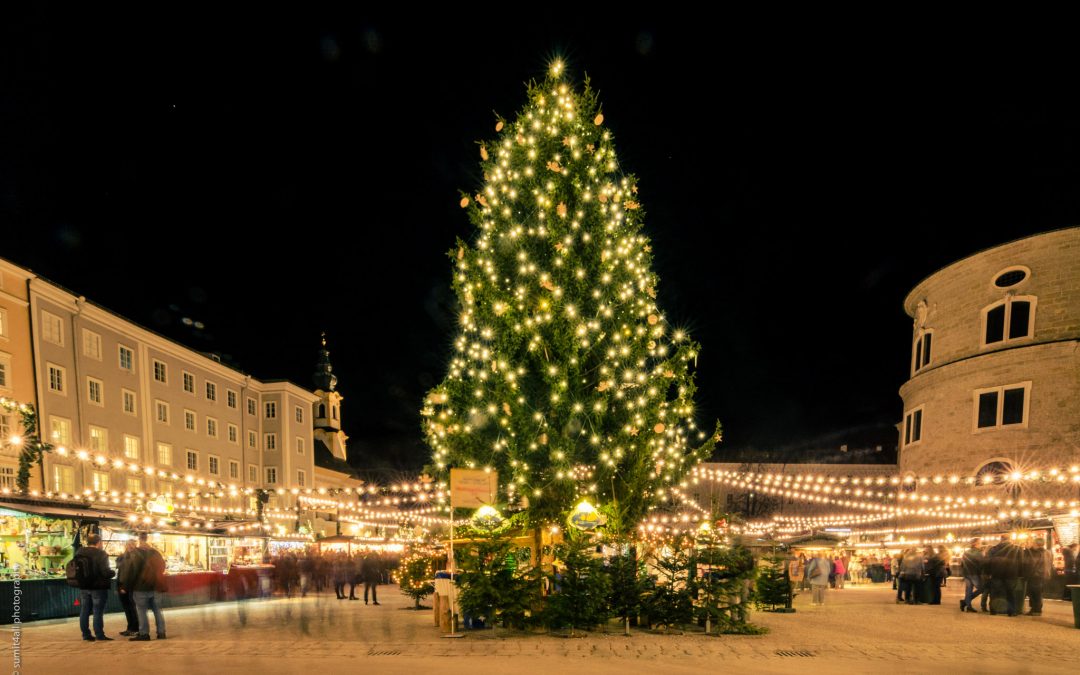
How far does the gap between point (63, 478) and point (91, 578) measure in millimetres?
23243

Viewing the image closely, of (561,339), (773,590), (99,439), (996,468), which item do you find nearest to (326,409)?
(99,439)

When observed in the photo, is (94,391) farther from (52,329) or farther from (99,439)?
(52,329)

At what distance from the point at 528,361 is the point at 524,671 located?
784cm

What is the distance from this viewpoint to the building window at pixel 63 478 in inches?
1214

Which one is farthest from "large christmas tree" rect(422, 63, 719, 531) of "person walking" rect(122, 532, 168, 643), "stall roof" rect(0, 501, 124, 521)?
"stall roof" rect(0, 501, 124, 521)

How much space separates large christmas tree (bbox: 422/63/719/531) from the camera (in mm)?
15695

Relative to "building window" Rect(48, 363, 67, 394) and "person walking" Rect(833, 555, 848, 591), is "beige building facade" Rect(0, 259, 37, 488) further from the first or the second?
"person walking" Rect(833, 555, 848, 591)

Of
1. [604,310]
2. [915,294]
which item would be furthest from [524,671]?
[915,294]

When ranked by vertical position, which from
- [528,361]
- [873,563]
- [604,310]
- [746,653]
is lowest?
[873,563]

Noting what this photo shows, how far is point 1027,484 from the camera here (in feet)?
108

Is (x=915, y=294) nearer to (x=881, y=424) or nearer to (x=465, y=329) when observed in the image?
(x=465, y=329)

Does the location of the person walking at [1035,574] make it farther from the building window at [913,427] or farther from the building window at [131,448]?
the building window at [131,448]

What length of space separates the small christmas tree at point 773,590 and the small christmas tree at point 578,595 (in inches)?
317

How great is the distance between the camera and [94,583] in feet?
39.5
